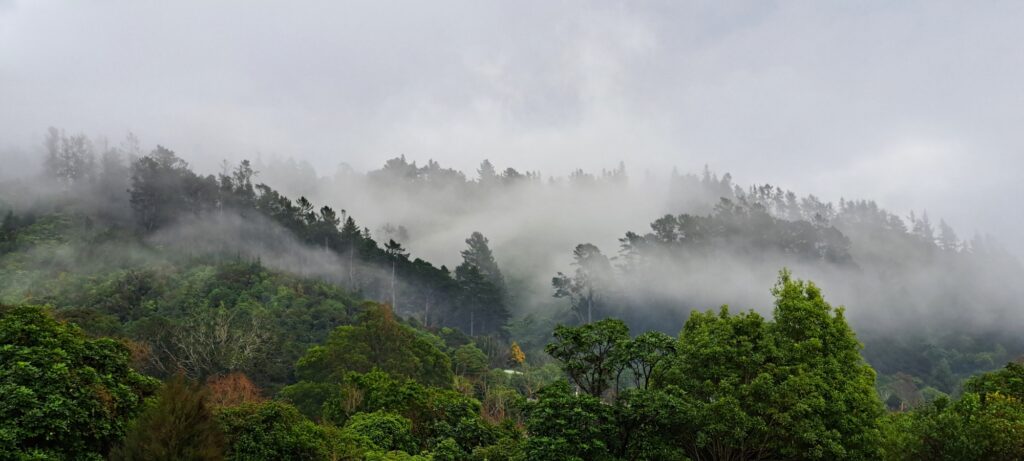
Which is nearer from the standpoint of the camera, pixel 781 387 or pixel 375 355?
pixel 781 387

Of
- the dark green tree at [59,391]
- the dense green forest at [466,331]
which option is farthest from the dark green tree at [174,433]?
the dark green tree at [59,391]

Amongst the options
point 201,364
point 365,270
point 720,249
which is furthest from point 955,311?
point 201,364

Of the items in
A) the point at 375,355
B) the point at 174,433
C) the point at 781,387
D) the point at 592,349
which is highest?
the point at 592,349

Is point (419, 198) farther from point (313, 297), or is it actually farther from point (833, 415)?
point (833, 415)

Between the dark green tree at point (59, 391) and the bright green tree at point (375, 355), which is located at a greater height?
the dark green tree at point (59, 391)

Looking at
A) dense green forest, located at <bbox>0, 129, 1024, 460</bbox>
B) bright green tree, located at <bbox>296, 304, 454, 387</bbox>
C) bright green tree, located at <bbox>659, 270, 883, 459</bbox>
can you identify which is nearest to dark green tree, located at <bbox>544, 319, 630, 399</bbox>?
dense green forest, located at <bbox>0, 129, 1024, 460</bbox>

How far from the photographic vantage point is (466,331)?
102375mm

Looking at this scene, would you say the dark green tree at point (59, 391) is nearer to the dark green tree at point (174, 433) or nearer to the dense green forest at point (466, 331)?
the dense green forest at point (466, 331)

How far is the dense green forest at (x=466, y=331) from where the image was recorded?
20.9m

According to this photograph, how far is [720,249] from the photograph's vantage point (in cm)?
11944

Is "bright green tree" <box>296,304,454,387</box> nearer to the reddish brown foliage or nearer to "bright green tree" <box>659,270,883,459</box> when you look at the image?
the reddish brown foliage

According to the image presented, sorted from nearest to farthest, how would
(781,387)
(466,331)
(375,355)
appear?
(781,387), (375,355), (466,331)

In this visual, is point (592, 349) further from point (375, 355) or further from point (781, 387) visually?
point (375, 355)

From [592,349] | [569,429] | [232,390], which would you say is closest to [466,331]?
[232,390]
